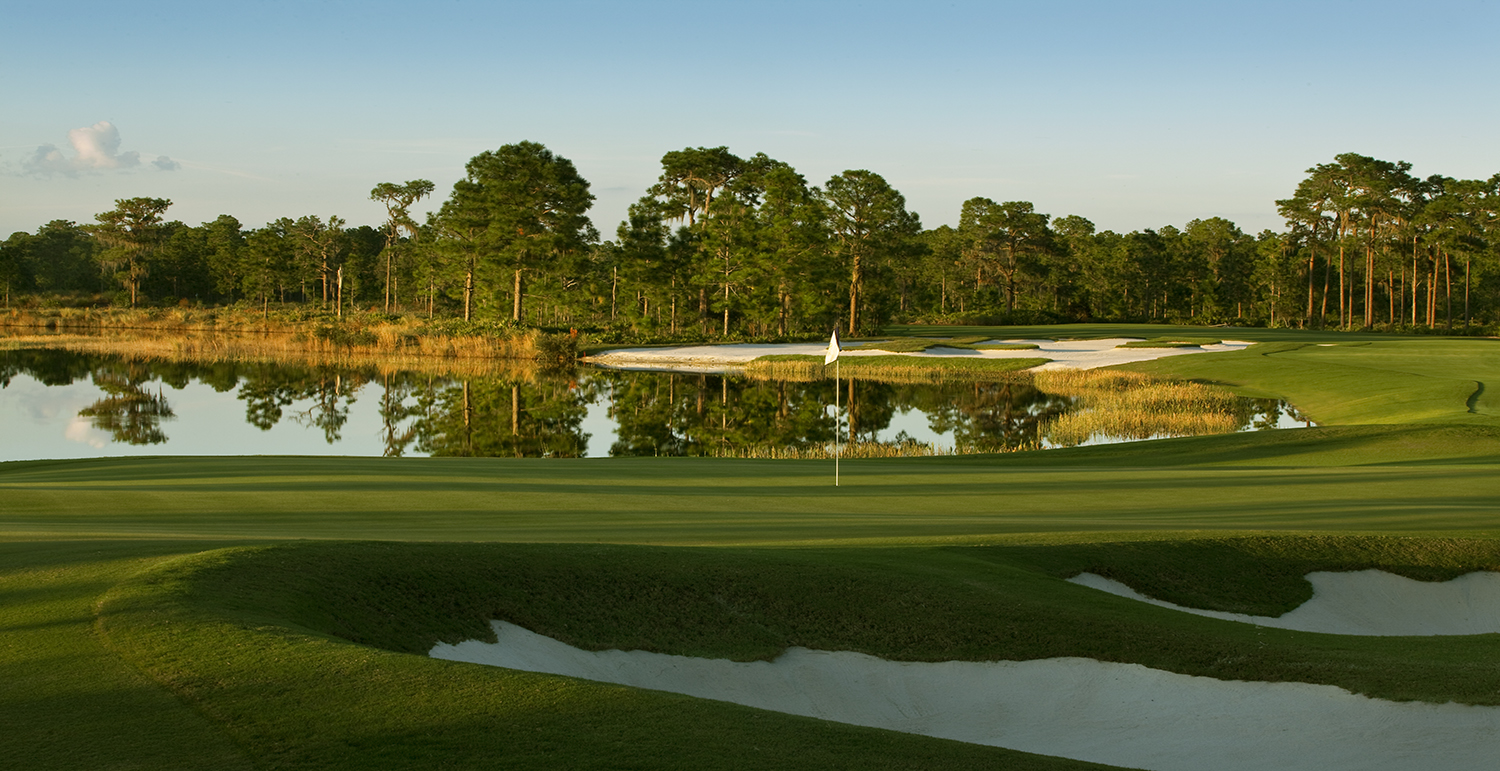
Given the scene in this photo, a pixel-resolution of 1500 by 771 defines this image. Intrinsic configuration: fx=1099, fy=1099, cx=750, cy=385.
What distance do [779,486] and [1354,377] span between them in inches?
1077

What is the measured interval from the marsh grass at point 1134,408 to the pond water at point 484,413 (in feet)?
2.09

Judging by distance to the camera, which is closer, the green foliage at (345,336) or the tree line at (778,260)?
the green foliage at (345,336)

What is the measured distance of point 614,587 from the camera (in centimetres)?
763

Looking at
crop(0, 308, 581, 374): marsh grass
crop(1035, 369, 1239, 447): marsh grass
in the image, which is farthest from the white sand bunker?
crop(0, 308, 581, 374): marsh grass

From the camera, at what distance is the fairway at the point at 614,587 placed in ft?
14.3

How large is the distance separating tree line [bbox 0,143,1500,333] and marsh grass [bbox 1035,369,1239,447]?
83.0 ft

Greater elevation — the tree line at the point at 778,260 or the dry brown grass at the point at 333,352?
the tree line at the point at 778,260

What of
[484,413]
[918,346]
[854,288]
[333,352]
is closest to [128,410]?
[484,413]

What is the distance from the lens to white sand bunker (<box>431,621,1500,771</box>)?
5.68 meters

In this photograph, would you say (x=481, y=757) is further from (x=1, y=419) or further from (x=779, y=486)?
(x=1, y=419)

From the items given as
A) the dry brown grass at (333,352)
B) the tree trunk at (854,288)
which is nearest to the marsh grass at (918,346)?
the tree trunk at (854,288)

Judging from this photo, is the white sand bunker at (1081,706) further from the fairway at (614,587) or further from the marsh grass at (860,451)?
the marsh grass at (860,451)

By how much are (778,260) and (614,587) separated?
5747 cm

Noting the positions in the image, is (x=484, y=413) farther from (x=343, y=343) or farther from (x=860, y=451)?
(x=343, y=343)
